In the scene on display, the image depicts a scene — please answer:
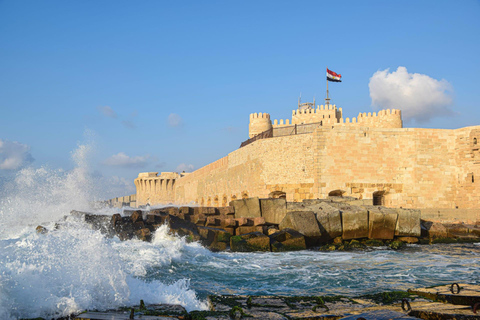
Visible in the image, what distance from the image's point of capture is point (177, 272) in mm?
8953

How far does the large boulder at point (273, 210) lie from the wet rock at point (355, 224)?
7.32 ft

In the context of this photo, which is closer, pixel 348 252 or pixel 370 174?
pixel 348 252

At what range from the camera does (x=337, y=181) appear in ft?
64.3

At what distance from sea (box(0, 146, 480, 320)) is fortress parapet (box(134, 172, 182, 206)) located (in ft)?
121

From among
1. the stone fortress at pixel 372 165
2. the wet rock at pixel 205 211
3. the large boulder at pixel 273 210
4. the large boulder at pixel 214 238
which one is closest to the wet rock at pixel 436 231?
the stone fortress at pixel 372 165

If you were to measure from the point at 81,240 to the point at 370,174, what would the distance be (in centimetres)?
1534

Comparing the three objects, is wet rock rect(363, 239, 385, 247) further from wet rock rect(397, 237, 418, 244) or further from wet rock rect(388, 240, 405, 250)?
wet rock rect(397, 237, 418, 244)

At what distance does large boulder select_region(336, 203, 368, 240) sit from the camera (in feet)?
45.7

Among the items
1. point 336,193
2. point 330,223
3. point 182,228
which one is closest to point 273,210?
point 330,223

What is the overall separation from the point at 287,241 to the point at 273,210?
308 centimetres

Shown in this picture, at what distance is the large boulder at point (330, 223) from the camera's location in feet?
44.8

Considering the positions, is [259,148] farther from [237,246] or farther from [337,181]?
[237,246]

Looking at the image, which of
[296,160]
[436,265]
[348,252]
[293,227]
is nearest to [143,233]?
[293,227]

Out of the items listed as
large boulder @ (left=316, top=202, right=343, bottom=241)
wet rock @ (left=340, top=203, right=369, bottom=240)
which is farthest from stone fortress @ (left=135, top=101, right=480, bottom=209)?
large boulder @ (left=316, top=202, right=343, bottom=241)
